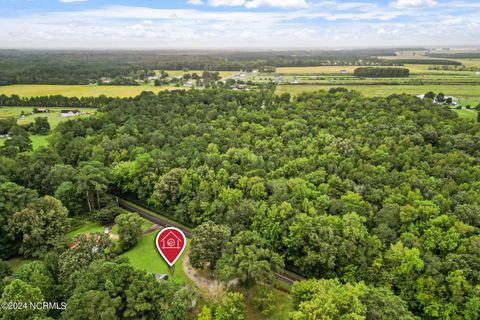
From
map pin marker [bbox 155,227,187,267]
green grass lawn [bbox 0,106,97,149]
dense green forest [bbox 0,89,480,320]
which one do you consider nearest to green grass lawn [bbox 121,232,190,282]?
dense green forest [bbox 0,89,480,320]

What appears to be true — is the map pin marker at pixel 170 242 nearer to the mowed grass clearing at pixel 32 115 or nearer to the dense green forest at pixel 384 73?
the mowed grass clearing at pixel 32 115

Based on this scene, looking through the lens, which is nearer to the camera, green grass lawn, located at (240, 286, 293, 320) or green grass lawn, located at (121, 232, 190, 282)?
green grass lawn, located at (240, 286, 293, 320)

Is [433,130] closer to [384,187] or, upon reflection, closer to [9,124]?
[384,187]

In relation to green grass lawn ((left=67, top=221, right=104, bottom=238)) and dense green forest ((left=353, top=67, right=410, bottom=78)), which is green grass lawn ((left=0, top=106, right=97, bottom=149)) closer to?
green grass lawn ((left=67, top=221, right=104, bottom=238))

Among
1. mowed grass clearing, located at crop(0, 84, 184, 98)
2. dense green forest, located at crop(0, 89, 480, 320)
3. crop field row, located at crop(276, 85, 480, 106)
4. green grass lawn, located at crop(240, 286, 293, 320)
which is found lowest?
green grass lawn, located at crop(240, 286, 293, 320)

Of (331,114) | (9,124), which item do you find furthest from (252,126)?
(9,124)

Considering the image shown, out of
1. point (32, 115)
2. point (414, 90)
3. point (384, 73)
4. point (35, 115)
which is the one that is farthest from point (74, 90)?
point (384, 73)
